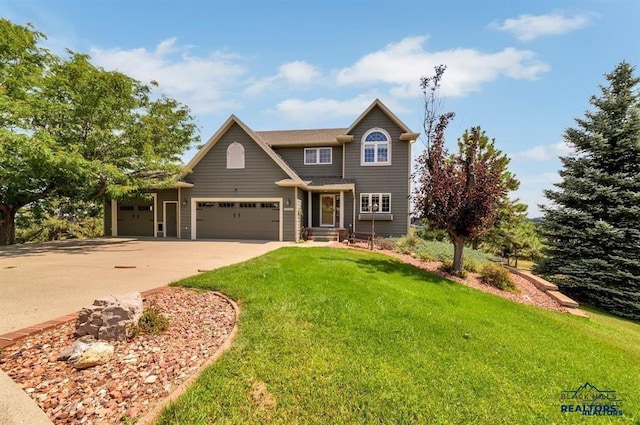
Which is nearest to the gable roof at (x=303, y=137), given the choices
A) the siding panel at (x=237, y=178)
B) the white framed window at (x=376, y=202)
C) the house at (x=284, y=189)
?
the house at (x=284, y=189)

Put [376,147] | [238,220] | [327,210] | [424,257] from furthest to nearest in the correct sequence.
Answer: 1. [327,210]
2. [376,147]
3. [238,220]
4. [424,257]

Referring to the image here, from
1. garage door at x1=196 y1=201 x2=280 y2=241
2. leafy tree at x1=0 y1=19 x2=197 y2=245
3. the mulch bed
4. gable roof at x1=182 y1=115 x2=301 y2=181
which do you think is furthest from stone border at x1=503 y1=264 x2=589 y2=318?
leafy tree at x1=0 y1=19 x2=197 y2=245

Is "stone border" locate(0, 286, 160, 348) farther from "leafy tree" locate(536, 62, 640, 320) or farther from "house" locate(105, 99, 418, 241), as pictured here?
"leafy tree" locate(536, 62, 640, 320)

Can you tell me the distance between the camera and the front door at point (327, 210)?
58.1 feet

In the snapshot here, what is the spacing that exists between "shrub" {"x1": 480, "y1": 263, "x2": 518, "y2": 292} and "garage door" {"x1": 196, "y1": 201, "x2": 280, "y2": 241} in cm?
980

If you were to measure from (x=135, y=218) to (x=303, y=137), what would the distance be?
11746 mm

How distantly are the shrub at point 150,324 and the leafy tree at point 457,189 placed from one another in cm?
766

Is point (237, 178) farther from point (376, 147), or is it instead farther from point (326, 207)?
point (376, 147)

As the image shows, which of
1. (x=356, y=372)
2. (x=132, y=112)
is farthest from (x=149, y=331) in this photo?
(x=132, y=112)

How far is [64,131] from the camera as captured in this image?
13898mm

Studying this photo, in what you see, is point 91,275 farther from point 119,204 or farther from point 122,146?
point 119,204

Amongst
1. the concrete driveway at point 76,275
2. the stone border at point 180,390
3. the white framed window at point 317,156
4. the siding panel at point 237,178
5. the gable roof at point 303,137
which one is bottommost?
the concrete driveway at point 76,275

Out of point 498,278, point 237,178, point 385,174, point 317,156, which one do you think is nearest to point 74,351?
point 498,278

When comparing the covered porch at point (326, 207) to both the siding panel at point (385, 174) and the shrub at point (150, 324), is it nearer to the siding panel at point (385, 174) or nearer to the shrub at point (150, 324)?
the siding panel at point (385, 174)
